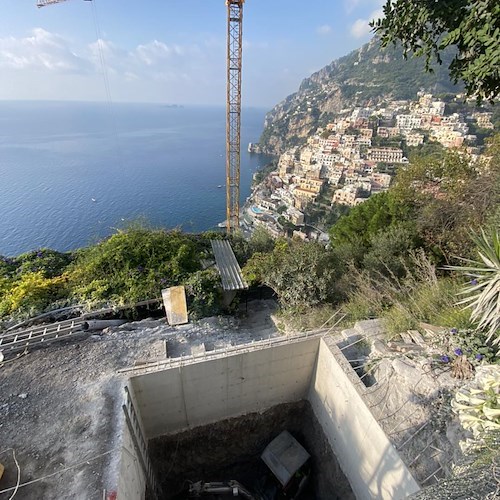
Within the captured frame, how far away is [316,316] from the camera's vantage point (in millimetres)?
6812

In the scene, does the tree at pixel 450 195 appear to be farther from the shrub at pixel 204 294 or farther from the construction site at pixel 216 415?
the shrub at pixel 204 294

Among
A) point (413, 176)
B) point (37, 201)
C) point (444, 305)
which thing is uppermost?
point (413, 176)

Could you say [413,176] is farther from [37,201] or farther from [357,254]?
[37,201]

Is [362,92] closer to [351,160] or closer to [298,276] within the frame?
[351,160]

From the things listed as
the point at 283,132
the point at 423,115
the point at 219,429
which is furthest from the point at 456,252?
the point at 283,132

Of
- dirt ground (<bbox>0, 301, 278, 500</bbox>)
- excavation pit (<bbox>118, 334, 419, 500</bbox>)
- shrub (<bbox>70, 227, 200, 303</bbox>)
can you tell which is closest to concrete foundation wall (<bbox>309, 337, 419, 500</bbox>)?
excavation pit (<bbox>118, 334, 419, 500</bbox>)

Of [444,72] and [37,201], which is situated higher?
[444,72]

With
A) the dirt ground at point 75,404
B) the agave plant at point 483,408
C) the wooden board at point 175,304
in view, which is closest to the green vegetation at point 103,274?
the wooden board at point 175,304

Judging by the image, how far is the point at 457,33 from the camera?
3.80m

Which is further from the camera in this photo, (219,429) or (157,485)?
(219,429)

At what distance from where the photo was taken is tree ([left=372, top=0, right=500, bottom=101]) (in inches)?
141

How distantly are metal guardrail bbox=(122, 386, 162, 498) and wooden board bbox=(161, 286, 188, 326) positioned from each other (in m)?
2.06

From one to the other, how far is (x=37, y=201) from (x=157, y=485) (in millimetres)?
43514

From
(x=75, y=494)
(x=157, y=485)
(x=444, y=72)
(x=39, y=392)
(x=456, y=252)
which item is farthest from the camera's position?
(x=444, y=72)
